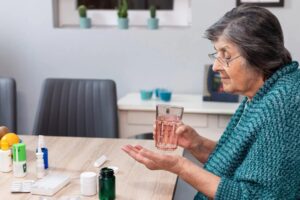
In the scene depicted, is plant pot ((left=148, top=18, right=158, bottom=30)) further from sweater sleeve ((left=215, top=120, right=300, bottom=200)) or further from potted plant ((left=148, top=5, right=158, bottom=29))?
sweater sleeve ((left=215, top=120, right=300, bottom=200))

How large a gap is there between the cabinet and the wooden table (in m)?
0.63

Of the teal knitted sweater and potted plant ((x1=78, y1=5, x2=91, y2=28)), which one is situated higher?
potted plant ((x1=78, y1=5, x2=91, y2=28))

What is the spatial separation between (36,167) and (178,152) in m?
0.61

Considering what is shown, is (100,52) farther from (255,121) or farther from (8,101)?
(255,121)

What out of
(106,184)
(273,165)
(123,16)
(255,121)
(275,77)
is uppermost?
(123,16)

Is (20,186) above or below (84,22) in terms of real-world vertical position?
→ below

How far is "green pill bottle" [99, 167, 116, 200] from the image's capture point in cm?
140

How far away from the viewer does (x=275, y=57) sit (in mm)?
1334

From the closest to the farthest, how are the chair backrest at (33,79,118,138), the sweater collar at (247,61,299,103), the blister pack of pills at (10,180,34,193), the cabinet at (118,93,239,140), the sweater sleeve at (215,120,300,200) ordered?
the sweater sleeve at (215,120,300,200), the sweater collar at (247,61,299,103), the blister pack of pills at (10,180,34,193), the chair backrest at (33,79,118,138), the cabinet at (118,93,239,140)

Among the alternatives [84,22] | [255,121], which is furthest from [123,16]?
[255,121]

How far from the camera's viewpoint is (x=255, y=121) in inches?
51.4

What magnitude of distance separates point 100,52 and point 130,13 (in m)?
0.37

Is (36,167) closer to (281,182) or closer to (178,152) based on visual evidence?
(178,152)

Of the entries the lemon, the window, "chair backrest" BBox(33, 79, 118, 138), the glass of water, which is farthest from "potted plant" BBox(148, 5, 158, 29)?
the lemon
